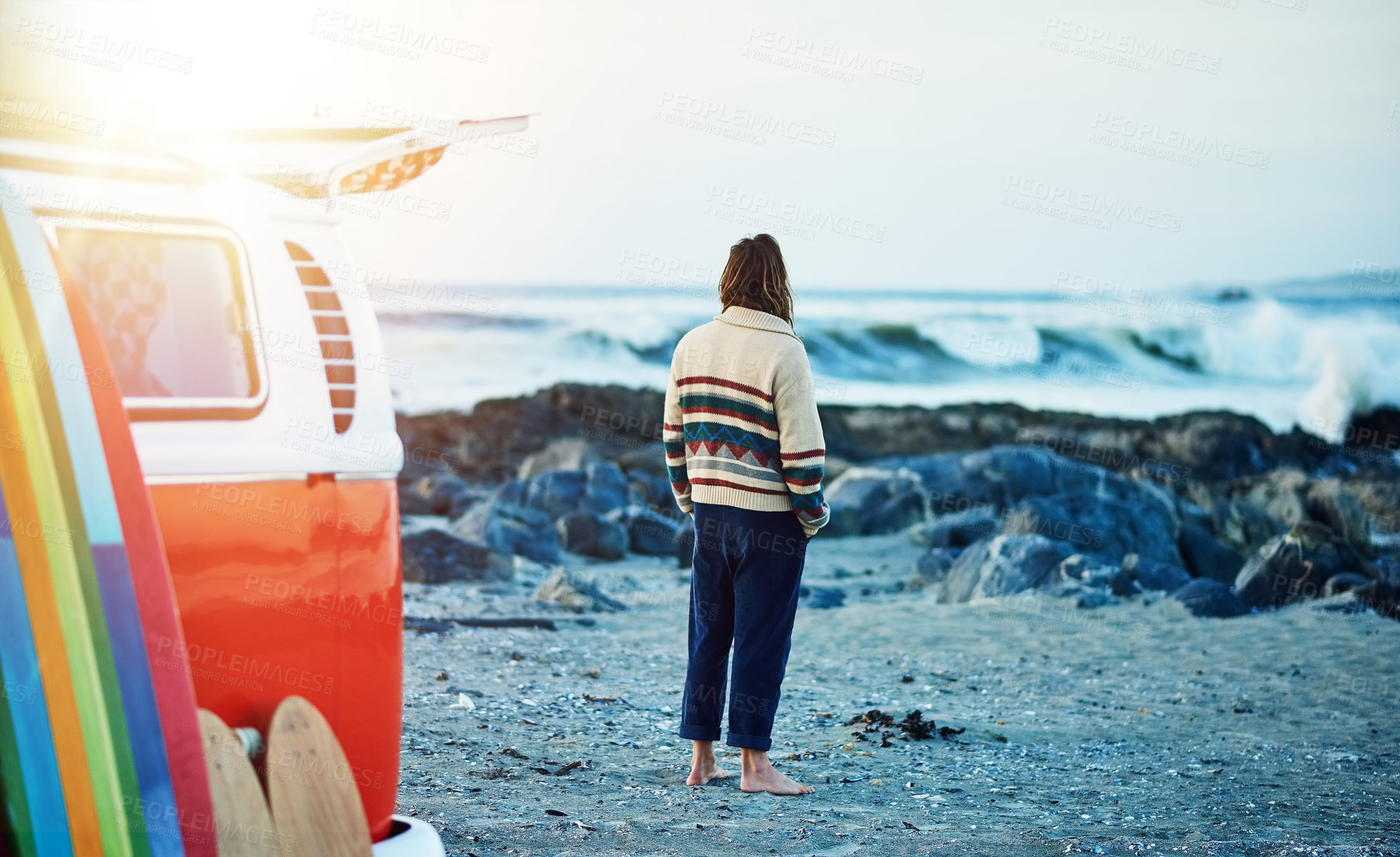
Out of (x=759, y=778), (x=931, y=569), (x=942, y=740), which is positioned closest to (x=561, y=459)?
(x=931, y=569)

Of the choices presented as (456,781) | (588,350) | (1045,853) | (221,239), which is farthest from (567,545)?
(588,350)

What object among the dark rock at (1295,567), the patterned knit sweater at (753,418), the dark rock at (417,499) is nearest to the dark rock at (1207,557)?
the dark rock at (1295,567)

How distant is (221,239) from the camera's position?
9.06 feet

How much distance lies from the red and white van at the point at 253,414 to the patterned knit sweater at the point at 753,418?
1493 millimetres

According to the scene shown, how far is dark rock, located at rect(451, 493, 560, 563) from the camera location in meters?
9.80

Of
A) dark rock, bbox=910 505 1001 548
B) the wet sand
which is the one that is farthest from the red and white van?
dark rock, bbox=910 505 1001 548

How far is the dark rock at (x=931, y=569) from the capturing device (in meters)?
9.57

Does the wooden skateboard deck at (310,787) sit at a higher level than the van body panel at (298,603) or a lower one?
lower

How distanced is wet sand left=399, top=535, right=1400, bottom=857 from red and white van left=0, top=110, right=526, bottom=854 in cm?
123

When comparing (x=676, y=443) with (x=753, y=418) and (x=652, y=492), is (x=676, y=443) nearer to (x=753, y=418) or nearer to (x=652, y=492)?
(x=753, y=418)

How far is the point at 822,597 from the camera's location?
9070mm

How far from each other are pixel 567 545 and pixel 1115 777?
262 inches

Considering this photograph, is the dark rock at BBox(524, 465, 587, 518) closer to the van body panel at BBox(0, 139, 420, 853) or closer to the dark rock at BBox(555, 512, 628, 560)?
the dark rock at BBox(555, 512, 628, 560)

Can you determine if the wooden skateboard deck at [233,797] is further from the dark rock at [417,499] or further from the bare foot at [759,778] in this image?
the dark rock at [417,499]
